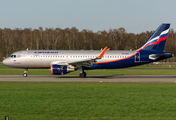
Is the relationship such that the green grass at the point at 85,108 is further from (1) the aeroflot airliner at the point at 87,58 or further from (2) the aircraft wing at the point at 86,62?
(1) the aeroflot airliner at the point at 87,58

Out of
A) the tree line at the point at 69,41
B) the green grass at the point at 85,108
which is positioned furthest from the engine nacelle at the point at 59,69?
the tree line at the point at 69,41

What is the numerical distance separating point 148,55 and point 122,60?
3.92 metres

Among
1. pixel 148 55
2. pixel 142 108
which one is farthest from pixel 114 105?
pixel 148 55

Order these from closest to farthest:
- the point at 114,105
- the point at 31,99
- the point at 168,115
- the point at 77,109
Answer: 1. the point at 168,115
2. the point at 77,109
3. the point at 114,105
4. the point at 31,99

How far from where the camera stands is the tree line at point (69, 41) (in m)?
116

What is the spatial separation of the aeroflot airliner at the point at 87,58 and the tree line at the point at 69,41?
72678 millimetres

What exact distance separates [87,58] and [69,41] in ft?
269

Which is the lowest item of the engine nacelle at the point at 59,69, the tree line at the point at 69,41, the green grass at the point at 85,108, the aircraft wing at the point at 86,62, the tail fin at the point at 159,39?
the green grass at the point at 85,108

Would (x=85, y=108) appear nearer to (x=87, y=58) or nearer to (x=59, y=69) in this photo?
(x=59, y=69)

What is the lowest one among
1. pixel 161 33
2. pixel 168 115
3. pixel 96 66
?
pixel 168 115

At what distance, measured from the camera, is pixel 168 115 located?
1134 centimetres

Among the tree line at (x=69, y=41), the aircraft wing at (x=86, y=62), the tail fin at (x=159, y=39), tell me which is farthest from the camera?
the tree line at (x=69, y=41)

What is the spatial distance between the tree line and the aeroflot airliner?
72678 mm

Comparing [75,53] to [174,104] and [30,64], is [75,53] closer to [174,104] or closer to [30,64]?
[30,64]
